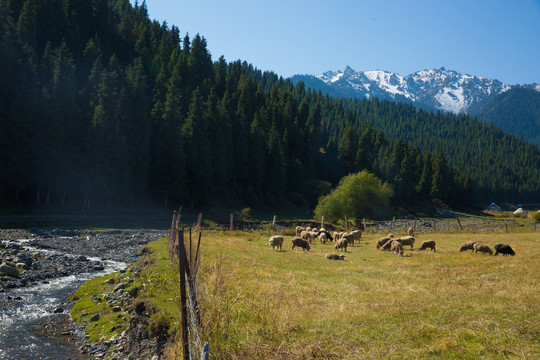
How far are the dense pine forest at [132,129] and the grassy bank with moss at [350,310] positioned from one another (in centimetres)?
3755

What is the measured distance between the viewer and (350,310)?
10.3 meters

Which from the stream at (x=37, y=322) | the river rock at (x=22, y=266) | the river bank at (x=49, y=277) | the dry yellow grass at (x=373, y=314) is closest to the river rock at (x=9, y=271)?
the river bank at (x=49, y=277)

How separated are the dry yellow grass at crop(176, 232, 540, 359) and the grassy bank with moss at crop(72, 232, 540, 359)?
0.08ft

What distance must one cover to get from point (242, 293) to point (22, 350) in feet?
24.0

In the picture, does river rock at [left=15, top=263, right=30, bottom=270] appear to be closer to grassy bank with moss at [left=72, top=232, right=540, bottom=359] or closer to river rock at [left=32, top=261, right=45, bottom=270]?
river rock at [left=32, top=261, right=45, bottom=270]

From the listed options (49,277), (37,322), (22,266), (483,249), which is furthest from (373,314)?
(22,266)

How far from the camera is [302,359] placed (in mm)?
7363

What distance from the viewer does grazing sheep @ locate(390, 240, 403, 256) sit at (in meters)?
24.2

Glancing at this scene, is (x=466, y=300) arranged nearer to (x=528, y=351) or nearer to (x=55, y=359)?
(x=528, y=351)

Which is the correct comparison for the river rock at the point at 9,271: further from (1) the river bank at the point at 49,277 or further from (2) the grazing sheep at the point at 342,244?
(2) the grazing sheep at the point at 342,244

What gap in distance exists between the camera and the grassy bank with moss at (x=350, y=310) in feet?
25.2

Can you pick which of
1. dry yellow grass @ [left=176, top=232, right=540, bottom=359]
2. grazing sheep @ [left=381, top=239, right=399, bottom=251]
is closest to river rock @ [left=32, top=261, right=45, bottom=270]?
dry yellow grass @ [left=176, top=232, right=540, bottom=359]

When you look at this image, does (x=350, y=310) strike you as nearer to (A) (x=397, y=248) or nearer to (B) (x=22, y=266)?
(A) (x=397, y=248)

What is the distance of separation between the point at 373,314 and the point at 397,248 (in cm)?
1578
